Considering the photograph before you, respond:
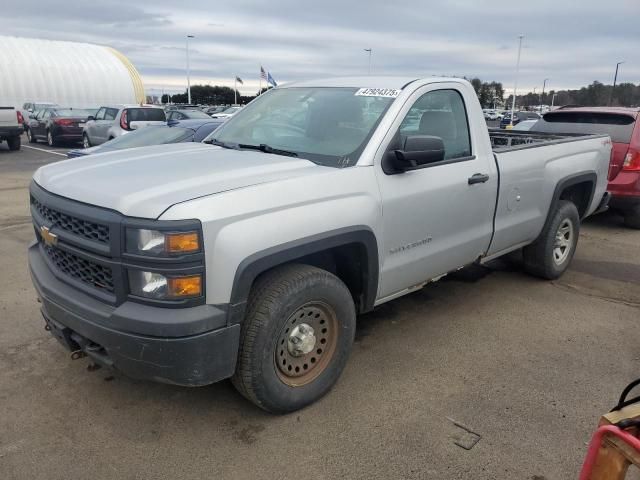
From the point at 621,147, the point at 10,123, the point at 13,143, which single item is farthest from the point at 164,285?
the point at 13,143

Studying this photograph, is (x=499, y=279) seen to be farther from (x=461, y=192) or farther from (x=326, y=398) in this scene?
(x=326, y=398)

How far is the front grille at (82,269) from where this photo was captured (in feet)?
9.12

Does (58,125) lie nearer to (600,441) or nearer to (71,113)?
(71,113)

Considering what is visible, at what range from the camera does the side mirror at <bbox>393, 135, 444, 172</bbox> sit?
338 cm

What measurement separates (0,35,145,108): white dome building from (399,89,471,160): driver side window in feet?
153

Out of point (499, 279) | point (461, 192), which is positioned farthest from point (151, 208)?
point (499, 279)

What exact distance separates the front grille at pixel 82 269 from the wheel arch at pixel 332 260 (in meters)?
0.66

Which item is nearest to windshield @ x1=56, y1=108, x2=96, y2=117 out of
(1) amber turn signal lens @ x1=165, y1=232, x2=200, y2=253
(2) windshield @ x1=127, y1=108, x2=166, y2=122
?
(2) windshield @ x1=127, y1=108, x2=166, y2=122

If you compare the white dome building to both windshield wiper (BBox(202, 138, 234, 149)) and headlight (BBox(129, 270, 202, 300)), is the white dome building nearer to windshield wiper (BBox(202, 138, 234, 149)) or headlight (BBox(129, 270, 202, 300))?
windshield wiper (BBox(202, 138, 234, 149))

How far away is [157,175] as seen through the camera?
9.89 ft

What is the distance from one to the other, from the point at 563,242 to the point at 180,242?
14.6 ft

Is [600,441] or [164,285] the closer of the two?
[600,441]

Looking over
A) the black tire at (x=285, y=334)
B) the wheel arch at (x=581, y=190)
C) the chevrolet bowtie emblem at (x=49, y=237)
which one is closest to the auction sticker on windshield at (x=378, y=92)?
the black tire at (x=285, y=334)

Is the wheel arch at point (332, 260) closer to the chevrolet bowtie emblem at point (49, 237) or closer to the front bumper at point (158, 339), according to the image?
the front bumper at point (158, 339)
